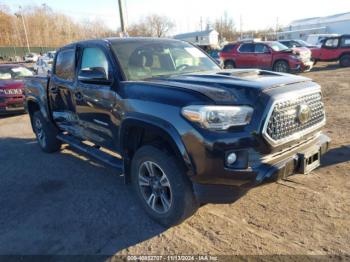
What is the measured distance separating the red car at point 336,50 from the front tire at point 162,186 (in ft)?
63.7

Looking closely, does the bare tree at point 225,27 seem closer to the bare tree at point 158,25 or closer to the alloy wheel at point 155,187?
the bare tree at point 158,25

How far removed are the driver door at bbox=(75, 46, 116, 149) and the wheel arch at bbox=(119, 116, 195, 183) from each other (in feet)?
1.02

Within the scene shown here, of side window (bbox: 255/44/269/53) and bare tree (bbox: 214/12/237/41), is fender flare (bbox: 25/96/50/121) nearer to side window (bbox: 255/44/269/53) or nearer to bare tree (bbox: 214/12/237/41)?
side window (bbox: 255/44/269/53)

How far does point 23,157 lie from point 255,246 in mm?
4891

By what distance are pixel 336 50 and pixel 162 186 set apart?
769 inches

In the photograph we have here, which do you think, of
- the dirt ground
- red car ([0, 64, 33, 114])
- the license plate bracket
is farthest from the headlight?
red car ([0, 64, 33, 114])

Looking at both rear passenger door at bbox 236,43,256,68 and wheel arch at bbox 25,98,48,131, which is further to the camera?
rear passenger door at bbox 236,43,256,68

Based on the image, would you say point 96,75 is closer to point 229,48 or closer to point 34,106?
point 34,106

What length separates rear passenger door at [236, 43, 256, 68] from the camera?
1722cm

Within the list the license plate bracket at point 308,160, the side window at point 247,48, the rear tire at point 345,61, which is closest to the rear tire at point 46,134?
the license plate bracket at point 308,160

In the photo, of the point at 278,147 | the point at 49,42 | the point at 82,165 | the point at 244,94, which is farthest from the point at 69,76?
the point at 49,42

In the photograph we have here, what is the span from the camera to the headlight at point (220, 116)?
2686 millimetres

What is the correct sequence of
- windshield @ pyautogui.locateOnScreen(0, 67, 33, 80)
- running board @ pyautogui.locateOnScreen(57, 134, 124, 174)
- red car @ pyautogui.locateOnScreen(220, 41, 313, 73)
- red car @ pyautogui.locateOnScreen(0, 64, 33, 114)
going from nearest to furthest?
running board @ pyautogui.locateOnScreen(57, 134, 124, 174)
red car @ pyautogui.locateOnScreen(0, 64, 33, 114)
windshield @ pyautogui.locateOnScreen(0, 67, 33, 80)
red car @ pyautogui.locateOnScreen(220, 41, 313, 73)

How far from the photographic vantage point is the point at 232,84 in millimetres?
2979
